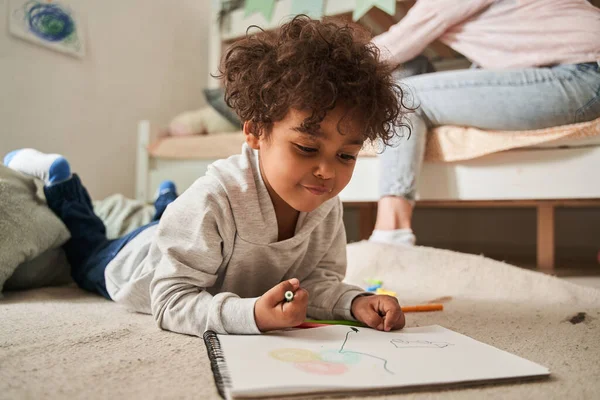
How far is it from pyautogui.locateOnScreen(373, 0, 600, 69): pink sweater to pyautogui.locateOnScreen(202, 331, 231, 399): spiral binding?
2.41ft

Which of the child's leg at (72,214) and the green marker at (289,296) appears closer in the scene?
the green marker at (289,296)

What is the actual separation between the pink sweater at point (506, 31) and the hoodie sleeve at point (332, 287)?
47 centimetres

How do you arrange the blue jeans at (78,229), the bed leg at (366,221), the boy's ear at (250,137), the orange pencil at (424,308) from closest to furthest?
the boy's ear at (250,137) → the orange pencil at (424,308) → the blue jeans at (78,229) → the bed leg at (366,221)

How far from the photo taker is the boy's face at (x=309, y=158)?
576 millimetres

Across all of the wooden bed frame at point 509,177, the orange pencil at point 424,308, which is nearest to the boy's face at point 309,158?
the orange pencil at point 424,308

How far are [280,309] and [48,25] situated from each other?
1380 mm

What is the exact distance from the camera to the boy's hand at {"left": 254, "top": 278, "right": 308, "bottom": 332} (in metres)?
0.53

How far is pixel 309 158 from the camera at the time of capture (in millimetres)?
584

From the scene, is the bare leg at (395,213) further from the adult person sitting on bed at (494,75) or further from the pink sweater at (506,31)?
the pink sweater at (506,31)

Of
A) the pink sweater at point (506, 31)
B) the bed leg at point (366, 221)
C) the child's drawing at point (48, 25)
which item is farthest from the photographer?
the bed leg at point (366, 221)

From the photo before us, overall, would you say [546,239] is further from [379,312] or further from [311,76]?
[311,76]

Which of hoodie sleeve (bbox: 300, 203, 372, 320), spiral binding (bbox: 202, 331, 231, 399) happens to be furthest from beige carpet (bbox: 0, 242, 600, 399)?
hoodie sleeve (bbox: 300, 203, 372, 320)

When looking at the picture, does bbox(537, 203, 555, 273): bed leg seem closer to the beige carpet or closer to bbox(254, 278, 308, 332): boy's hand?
the beige carpet

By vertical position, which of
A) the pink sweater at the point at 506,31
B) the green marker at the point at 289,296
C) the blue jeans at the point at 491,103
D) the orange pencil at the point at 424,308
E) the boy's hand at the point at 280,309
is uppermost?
the pink sweater at the point at 506,31
